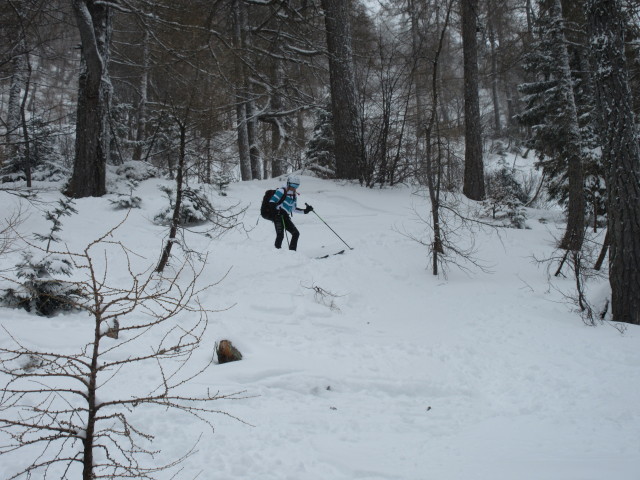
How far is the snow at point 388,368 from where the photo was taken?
359 centimetres

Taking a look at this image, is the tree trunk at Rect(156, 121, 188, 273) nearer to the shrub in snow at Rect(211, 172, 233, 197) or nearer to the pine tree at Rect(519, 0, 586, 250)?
the shrub in snow at Rect(211, 172, 233, 197)

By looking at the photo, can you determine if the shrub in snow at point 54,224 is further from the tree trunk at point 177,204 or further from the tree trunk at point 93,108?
the tree trunk at point 93,108

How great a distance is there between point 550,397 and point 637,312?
227 cm

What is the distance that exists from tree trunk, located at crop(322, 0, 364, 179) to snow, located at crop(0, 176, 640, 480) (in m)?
3.80

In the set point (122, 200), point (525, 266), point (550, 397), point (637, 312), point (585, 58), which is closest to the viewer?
point (550, 397)

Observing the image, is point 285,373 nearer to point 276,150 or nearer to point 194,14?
point 194,14

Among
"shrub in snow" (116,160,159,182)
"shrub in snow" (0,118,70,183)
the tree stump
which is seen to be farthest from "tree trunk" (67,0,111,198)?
the tree stump

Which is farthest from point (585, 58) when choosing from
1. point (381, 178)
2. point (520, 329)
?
point (520, 329)

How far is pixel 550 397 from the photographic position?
184 inches

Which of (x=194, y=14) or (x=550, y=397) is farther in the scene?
(x=194, y=14)

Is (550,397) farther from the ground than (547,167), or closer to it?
closer to it

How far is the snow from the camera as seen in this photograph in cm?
359

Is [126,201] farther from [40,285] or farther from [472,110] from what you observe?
[472,110]

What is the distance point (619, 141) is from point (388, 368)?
414cm
